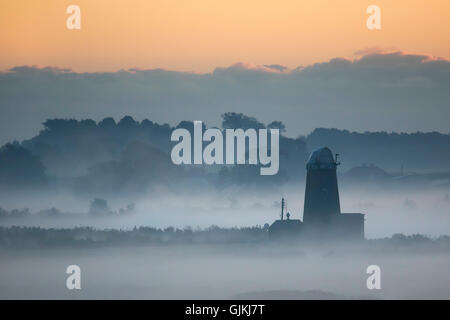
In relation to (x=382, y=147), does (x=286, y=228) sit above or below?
below

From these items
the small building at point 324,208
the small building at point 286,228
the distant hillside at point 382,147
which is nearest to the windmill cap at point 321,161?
the small building at point 324,208

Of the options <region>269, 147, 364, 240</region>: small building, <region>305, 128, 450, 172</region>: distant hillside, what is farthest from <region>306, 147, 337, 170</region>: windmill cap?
<region>305, 128, 450, 172</region>: distant hillside

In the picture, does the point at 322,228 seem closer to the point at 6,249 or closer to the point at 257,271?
the point at 257,271

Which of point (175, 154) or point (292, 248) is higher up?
point (175, 154)
